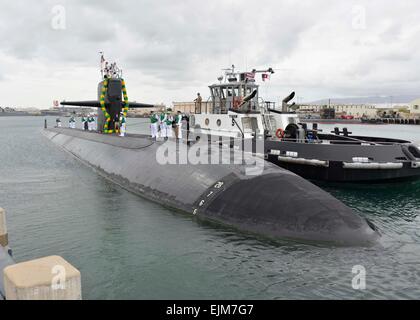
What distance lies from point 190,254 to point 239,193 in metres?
2.43

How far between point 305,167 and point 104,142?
36.7ft

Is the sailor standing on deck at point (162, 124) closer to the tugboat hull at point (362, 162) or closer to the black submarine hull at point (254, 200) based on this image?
the black submarine hull at point (254, 200)

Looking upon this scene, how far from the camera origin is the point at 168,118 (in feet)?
79.7

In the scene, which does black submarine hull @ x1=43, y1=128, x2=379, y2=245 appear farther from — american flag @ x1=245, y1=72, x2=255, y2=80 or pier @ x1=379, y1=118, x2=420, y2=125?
pier @ x1=379, y1=118, x2=420, y2=125

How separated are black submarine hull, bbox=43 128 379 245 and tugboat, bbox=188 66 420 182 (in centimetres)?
638

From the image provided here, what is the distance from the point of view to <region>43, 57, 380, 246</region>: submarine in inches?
368

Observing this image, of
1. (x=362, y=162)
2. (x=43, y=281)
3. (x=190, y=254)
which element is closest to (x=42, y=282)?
(x=43, y=281)

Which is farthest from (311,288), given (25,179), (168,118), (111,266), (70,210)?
(168,118)

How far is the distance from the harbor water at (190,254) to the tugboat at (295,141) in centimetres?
292

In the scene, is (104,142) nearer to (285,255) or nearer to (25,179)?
(25,179)

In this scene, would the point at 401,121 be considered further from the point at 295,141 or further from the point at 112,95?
the point at 112,95

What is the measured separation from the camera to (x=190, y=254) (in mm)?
9133

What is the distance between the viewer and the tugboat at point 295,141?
1756cm

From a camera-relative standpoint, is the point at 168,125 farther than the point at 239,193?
Yes
